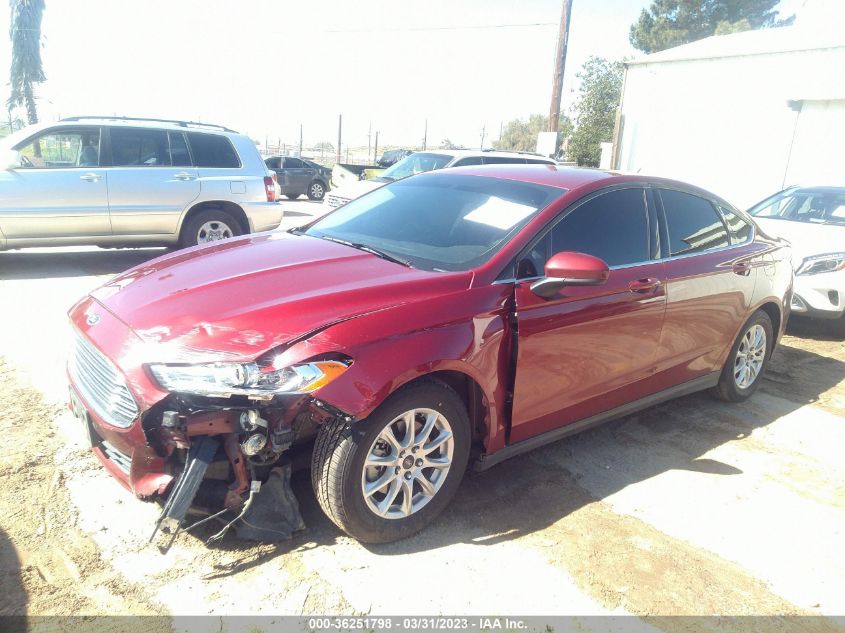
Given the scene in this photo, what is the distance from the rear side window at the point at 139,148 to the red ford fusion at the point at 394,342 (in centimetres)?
505

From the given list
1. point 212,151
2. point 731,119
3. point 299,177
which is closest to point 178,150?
point 212,151

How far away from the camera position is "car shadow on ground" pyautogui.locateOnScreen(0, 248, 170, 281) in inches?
304

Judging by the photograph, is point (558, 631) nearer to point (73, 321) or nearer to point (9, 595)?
point (9, 595)

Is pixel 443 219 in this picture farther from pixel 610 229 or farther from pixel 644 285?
pixel 644 285

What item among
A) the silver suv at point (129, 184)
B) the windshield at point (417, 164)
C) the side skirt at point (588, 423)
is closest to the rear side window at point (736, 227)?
the side skirt at point (588, 423)

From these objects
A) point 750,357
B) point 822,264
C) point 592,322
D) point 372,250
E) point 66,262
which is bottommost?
point 66,262

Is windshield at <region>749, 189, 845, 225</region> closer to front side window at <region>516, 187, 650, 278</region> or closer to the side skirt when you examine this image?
the side skirt

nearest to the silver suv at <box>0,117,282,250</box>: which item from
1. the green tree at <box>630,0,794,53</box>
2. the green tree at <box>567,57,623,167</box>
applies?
the green tree at <box>567,57,623,167</box>

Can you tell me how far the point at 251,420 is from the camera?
2488 millimetres

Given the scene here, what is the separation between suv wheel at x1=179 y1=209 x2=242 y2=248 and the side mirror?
20.7 ft

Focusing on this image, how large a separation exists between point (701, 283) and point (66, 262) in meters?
8.00

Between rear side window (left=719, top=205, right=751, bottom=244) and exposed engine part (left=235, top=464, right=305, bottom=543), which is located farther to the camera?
rear side window (left=719, top=205, right=751, bottom=244)

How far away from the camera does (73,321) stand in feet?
10.2

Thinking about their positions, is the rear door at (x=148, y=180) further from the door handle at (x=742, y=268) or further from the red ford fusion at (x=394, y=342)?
the door handle at (x=742, y=268)
